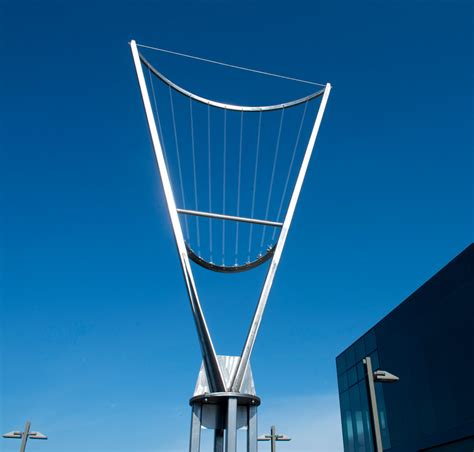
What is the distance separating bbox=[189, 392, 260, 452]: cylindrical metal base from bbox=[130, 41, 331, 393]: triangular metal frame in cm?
25

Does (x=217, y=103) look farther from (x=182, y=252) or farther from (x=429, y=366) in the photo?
(x=429, y=366)

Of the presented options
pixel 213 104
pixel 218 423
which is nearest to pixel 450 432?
pixel 218 423

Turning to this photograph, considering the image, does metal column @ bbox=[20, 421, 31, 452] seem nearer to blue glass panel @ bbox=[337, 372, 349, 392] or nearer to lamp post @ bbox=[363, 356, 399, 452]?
lamp post @ bbox=[363, 356, 399, 452]

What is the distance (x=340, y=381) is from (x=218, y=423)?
58.0 feet

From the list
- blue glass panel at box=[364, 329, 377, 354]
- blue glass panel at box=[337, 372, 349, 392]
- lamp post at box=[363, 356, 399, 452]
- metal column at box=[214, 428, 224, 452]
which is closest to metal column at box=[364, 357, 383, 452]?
lamp post at box=[363, 356, 399, 452]

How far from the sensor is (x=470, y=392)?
49.6ft

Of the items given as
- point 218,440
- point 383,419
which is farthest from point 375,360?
point 218,440

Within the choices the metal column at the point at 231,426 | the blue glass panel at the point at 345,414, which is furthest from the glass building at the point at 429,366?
the metal column at the point at 231,426

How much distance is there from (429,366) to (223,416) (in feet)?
34.0

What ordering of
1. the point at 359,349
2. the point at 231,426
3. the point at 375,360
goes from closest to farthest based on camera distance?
1. the point at 231,426
2. the point at 375,360
3. the point at 359,349

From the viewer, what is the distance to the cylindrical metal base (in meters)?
10.2

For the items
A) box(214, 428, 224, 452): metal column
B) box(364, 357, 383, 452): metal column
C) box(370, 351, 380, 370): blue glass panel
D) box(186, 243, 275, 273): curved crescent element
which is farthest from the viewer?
box(370, 351, 380, 370): blue glass panel

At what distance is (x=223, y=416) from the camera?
35.0 ft

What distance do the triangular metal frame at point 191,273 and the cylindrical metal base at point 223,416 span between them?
25 centimetres
